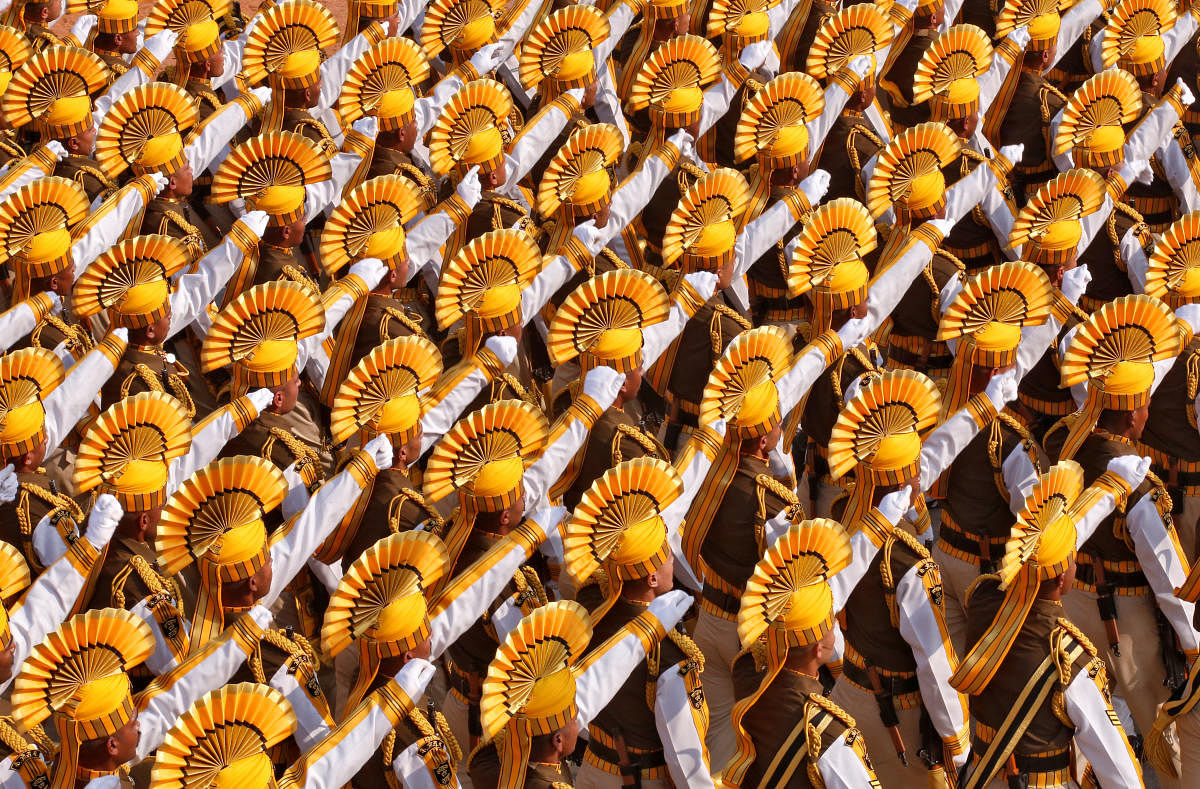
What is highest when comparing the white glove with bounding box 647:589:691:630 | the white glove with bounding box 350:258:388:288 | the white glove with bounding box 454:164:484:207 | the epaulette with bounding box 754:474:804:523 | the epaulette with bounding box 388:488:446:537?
the white glove with bounding box 454:164:484:207

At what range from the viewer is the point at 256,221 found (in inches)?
316

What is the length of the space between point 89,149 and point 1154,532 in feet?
19.2

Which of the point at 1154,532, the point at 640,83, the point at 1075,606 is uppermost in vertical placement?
the point at 640,83

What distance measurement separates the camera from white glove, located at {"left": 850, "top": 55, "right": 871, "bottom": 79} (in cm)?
905

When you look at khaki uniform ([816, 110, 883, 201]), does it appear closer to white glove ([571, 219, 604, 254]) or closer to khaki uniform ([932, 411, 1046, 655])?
white glove ([571, 219, 604, 254])

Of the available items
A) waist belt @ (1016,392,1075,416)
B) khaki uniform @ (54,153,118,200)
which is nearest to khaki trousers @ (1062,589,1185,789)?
waist belt @ (1016,392,1075,416)

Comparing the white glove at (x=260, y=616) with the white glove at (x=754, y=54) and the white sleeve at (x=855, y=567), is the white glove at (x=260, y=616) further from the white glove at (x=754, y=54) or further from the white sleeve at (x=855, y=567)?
the white glove at (x=754, y=54)

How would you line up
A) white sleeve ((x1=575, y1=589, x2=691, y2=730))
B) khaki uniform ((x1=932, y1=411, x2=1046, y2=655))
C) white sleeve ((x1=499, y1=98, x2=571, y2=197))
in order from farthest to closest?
white sleeve ((x1=499, y1=98, x2=571, y2=197)) < khaki uniform ((x1=932, y1=411, x2=1046, y2=655)) < white sleeve ((x1=575, y1=589, x2=691, y2=730))

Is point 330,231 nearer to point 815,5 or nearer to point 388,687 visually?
point 388,687

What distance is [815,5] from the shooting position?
991 cm

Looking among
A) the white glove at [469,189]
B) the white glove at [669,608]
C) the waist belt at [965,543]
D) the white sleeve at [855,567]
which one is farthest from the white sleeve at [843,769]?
the white glove at [469,189]

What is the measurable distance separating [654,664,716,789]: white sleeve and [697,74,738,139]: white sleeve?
4.20 meters

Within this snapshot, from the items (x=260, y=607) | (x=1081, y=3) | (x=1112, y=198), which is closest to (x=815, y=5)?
(x=1081, y=3)

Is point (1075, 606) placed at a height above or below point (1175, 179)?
below
